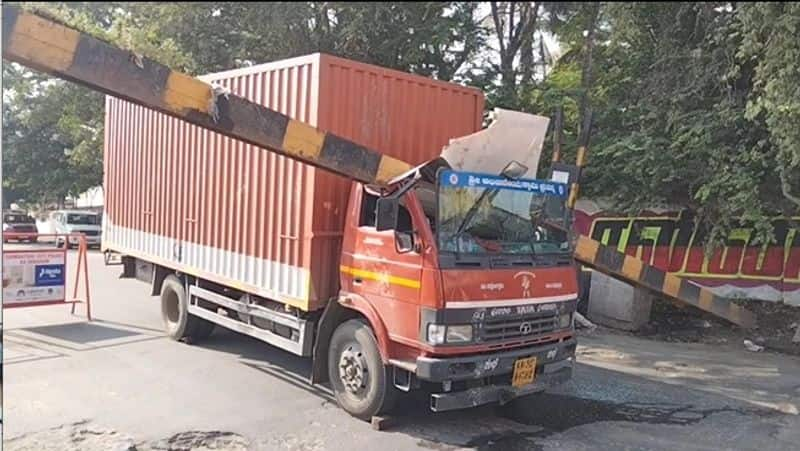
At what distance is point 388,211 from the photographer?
5496mm

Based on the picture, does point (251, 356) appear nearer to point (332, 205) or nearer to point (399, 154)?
point (332, 205)

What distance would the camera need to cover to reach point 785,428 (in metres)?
6.12

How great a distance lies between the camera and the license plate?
560 centimetres

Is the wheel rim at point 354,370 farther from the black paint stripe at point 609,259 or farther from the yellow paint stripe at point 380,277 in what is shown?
the black paint stripe at point 609,259

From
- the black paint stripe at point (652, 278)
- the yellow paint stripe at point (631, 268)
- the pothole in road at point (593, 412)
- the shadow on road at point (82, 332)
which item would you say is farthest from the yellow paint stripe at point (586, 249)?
the shadow on road at point (82, 332)

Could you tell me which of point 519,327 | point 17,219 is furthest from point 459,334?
point 17,219

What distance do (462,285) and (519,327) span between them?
75cm

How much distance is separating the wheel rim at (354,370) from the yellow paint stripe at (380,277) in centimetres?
64

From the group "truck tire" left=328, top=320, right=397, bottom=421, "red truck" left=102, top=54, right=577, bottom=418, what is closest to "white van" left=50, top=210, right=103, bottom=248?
"red truck" left=102, top=54, right=577, bottom=418

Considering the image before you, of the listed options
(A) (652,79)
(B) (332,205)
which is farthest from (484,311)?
(A) (652,79)

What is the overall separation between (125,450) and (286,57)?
3747mm

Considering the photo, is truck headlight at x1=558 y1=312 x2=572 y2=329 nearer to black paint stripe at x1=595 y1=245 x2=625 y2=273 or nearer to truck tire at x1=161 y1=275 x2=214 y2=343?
black paint stripe at x1=595 y1=245 x2=625 y2=273

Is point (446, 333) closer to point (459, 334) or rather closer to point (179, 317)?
point (459, 334)

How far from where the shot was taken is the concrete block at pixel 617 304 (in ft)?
35.7
